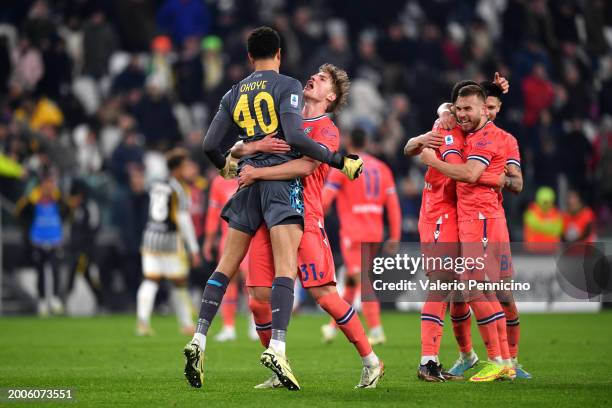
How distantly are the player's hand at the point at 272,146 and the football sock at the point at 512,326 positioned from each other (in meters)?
2.81

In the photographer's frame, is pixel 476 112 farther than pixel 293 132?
Yes

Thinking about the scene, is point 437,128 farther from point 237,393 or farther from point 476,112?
point 237,393

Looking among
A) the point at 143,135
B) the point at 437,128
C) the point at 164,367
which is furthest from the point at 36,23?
the point at 437,128

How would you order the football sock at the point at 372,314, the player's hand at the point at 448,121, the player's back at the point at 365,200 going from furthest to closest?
the player's back at the point at 365,200
the football sock at the point at 372,314
the player's hand at the point at 448,121

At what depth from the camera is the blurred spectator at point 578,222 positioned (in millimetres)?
20969

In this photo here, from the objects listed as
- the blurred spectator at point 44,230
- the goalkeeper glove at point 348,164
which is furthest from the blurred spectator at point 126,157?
the goalkeeper glove at point 348,164

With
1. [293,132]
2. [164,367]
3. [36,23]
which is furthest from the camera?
[36,23]

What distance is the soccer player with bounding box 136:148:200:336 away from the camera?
16938 millimetres

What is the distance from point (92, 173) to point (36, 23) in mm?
3941

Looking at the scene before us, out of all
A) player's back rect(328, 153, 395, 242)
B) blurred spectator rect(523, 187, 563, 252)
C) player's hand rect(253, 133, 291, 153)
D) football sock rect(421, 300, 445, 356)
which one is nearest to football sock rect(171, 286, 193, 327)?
player's back rect(328, 153, 395, 242)

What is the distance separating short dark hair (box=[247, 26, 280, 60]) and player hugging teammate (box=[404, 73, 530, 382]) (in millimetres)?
1511

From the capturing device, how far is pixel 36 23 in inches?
947

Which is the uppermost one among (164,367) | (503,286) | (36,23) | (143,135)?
(36,23)

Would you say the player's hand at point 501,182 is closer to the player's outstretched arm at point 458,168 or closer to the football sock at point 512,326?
the player's outstretched arm at point 458,168
